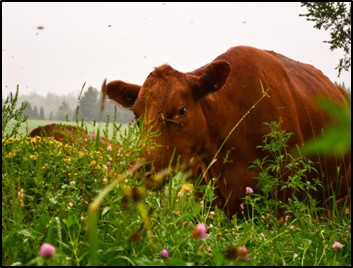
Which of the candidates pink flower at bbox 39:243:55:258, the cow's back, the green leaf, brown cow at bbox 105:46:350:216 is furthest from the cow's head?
the green leaf

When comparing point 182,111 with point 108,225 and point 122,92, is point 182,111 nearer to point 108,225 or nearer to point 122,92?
point 122,92

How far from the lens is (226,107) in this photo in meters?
5.20

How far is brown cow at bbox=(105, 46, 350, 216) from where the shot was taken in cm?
450

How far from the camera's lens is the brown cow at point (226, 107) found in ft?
14.8

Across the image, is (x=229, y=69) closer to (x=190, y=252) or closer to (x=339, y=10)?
(x=190, y=252)

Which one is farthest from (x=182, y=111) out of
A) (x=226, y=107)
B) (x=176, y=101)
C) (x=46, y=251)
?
(x=46, y=251)

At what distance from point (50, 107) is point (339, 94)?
472ft

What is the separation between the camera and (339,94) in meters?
7.15

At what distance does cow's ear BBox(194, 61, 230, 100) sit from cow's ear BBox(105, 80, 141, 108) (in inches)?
26.6

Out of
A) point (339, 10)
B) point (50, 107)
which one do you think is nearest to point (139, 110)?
point (339, 10)

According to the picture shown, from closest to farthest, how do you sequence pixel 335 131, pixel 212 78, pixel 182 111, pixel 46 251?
pixel 335 131 → pixel 46 251 → pixel 182 111 → pixel 212 78

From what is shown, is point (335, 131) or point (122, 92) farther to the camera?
point (122, 92)

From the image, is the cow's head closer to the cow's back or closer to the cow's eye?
the cow's eye

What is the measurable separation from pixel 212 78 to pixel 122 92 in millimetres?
972
